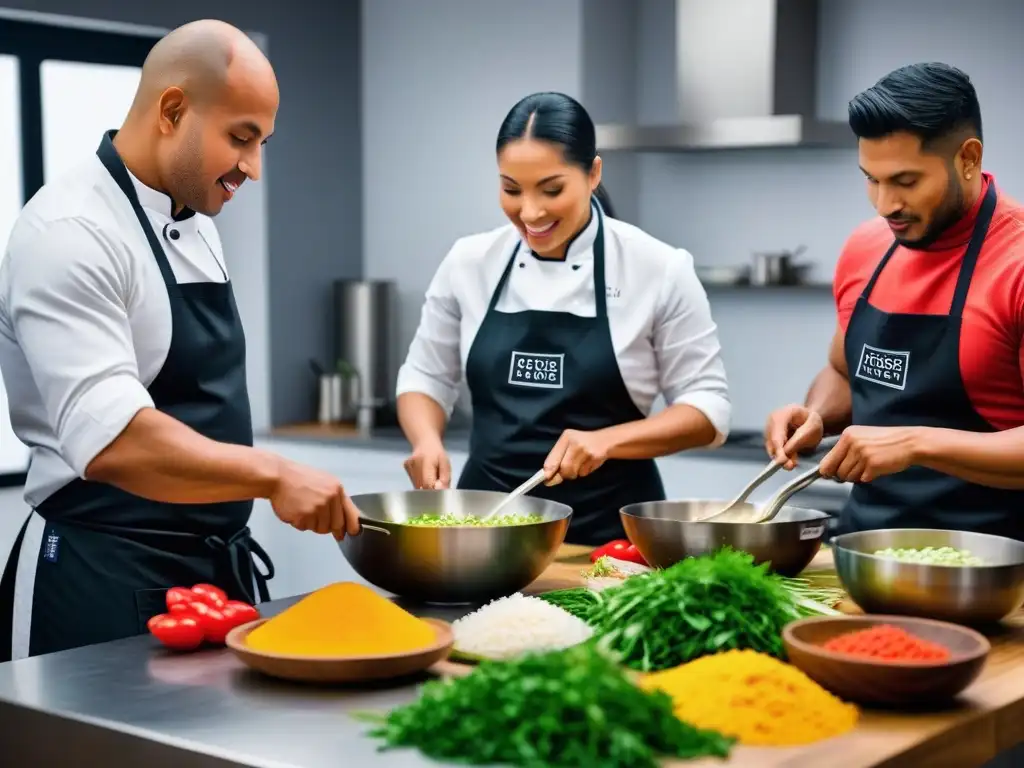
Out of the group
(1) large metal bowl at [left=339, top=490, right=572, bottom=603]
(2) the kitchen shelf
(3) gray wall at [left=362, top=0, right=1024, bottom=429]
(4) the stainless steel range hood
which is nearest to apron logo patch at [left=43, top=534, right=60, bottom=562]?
(1) large metal bowl at [left=339, top=490, right=572, bottom=603]

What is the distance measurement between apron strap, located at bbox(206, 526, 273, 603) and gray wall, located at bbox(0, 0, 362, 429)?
269 centimetres

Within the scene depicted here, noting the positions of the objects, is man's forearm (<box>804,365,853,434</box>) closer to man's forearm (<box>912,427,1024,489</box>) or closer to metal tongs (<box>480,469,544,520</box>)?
man's forearm (<box>912,427,1024,489</box>)

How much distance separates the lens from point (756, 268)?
189 inches

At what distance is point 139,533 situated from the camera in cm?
225

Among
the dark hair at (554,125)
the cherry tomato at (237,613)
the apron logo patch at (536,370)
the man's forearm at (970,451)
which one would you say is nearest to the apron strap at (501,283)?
the apron logo patch at (536,370)

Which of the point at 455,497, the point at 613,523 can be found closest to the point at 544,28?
the point at 613,523

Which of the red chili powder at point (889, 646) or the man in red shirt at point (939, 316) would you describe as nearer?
the red chili powder at point (889, 646)

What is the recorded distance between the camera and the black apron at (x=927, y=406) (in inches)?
97.0

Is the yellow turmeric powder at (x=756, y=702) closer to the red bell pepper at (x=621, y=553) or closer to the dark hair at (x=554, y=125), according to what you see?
the red bell pepper at (x=621, y=553)

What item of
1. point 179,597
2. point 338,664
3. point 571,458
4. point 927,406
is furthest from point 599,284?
point 338,664

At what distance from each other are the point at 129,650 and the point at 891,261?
1.55m

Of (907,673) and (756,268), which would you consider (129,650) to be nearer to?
(907,673)

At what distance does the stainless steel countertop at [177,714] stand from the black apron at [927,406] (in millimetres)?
1096

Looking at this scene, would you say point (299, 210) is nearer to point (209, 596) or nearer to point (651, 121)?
point (651, 121)
